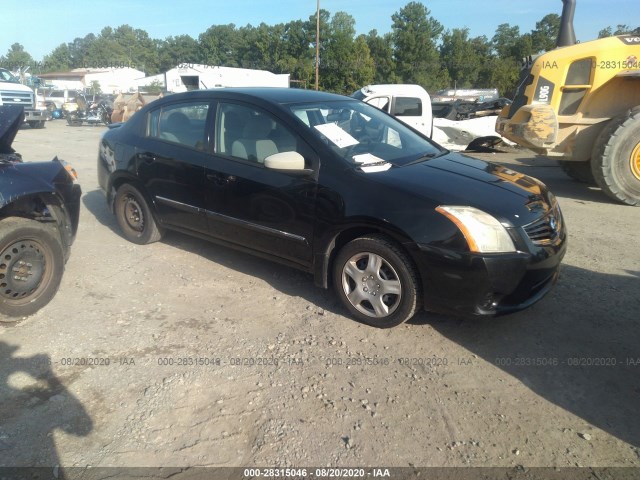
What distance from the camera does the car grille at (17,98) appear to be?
1914cm

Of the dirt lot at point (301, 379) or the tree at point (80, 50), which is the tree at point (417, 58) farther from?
the tree at point (80, 50)

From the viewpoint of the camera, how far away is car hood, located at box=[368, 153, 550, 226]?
3233 mm

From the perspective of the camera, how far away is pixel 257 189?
12.8ft

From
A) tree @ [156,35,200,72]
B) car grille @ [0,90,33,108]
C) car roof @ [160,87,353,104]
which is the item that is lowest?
car roof @ [160,87,353,104]

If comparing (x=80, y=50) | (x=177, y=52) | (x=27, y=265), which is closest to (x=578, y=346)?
(x=27, y=265)

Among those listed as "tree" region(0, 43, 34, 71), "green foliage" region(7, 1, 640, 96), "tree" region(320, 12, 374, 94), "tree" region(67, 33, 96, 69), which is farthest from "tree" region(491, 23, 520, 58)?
"tree" region(67, 33, 96, 69)

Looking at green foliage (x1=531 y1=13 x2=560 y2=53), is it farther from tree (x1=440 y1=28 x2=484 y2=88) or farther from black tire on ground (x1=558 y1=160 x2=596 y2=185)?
black tire on ground (x1=558 y1=160 x2=596 y2=185)

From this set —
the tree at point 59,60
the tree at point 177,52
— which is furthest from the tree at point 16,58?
the tree at point 177,52

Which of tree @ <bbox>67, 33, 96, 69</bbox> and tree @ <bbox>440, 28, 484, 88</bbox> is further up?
tree @ <bbox>67, 33, 96, 69</bbox>

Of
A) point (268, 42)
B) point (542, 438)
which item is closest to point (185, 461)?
point (542, 438)

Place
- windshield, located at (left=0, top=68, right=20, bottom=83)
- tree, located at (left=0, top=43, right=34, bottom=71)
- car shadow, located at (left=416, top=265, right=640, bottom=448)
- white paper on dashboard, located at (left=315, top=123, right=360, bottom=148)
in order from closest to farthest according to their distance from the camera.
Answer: car shadow, located at (left=416, top=265, right=640, bottom=448) < white paper on dashboard, located at (left=315, top=123, right=360, bottom=148) < windshield, located at (left=0, top=68, right=20, bottom=83) < tree, located at (left=0, top=43, right=34, bottom=71)

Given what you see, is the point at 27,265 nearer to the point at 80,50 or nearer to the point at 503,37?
the point at 503,37

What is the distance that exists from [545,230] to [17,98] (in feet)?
73.2

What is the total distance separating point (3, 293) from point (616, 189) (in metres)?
7.23
